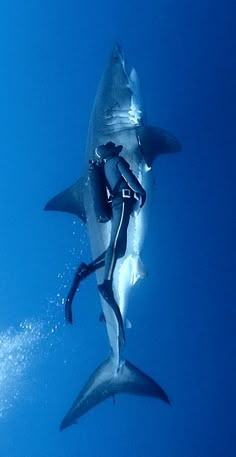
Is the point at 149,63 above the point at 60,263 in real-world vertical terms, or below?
above

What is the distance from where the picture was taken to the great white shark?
5098 millimetres

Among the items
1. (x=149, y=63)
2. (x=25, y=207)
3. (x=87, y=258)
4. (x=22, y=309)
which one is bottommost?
(x=22, y=309)

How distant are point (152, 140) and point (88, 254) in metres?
2.72

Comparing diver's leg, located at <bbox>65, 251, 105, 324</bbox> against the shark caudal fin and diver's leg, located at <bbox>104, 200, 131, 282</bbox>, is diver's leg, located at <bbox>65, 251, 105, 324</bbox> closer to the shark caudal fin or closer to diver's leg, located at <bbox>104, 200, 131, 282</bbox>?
diver's leg, located at <bbox>104, 200, 131, 282</bbox>

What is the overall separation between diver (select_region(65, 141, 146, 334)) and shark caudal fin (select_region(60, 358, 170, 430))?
1.02 m

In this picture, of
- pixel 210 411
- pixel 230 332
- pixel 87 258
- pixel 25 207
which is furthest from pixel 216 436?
pixel 25 207

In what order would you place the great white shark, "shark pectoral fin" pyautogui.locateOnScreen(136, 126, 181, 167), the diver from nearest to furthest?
1. the diver
2. the great white shark
3. "shark pectoral fin" pyautogui.locateOnScreen(136, 126, 181, 167)

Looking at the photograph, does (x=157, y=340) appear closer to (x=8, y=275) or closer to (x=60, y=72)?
(x=8, y=275)

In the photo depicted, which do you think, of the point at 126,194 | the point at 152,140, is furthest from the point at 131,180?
the point at 152,140

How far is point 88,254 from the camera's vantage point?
766 cm

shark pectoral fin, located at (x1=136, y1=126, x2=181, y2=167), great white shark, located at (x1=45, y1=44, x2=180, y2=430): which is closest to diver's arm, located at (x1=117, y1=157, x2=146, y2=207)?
great white shark, located at (x1=45, y1=44, x2=180, y2=430)

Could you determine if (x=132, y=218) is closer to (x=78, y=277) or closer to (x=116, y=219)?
(x=116, y=219)

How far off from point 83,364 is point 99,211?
390cm

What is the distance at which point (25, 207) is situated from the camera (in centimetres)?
819
